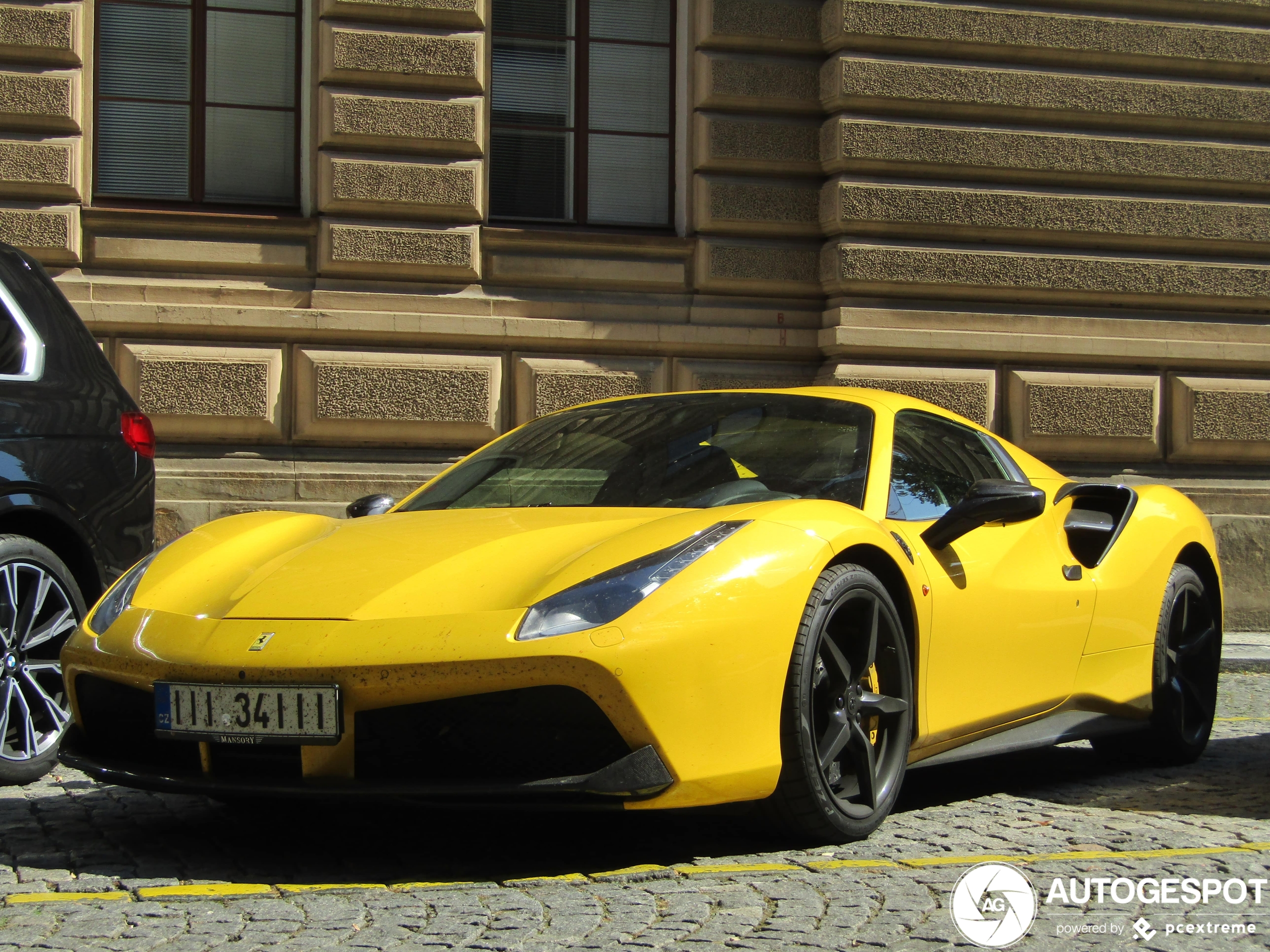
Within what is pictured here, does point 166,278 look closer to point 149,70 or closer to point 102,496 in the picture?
point 149,70

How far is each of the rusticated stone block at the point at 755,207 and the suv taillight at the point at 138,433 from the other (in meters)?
5.75

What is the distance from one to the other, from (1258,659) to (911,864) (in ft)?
18.8

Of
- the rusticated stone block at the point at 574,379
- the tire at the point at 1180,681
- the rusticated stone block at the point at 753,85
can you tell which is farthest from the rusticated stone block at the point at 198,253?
the tire at the point at 1180,681

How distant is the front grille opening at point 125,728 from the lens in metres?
3.68

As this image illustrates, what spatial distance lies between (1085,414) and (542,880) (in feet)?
26.1

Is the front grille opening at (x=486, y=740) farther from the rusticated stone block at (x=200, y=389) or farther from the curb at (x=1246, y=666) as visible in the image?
the rusticated stone block at (x=200, y=389)

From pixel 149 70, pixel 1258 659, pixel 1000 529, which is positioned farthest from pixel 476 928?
pixel 149 70

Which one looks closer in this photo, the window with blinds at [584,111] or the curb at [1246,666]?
the curb at [1246,666]

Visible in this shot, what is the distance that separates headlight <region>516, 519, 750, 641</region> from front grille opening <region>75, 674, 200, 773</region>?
87cm

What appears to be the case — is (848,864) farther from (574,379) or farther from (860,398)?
(574,379)

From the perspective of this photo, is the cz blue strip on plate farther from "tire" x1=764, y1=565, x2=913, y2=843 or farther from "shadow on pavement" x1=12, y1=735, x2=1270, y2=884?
"tire" x1=764, y1=565, x2=913, y2=843

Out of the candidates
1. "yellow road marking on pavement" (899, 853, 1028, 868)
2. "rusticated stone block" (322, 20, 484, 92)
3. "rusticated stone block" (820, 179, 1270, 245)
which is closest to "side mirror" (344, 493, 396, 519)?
"yellow road marking on pavement" (899, 853, 1028, 868)

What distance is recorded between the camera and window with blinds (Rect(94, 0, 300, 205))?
411 inches

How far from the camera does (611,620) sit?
3.41 meters
